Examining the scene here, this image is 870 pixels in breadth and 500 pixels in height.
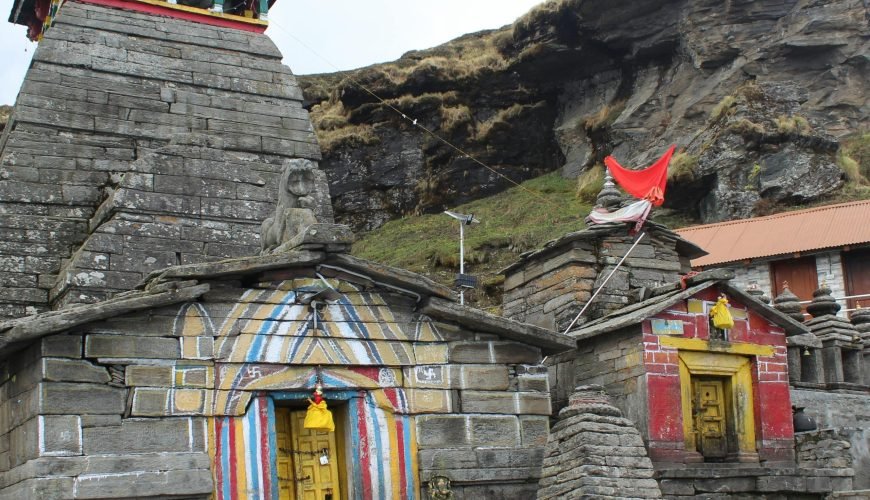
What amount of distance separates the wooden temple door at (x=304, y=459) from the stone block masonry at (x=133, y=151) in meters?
3.32

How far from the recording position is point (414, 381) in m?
12.6

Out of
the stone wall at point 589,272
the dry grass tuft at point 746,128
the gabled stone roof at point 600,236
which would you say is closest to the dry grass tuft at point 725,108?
the dry grass tuft at point 746,128

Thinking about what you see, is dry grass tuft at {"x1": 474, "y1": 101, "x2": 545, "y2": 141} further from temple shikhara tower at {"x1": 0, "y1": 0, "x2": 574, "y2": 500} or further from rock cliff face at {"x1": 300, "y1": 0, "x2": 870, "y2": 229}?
temple shikhara tower at {"x1": 0, "y1": 0, "x2": 574, "y2": 500}

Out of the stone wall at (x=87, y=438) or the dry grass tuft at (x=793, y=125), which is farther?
the dry grass tuft at (x=793, y=125)

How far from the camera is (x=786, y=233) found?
29547mm

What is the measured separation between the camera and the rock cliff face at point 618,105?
1430 inches

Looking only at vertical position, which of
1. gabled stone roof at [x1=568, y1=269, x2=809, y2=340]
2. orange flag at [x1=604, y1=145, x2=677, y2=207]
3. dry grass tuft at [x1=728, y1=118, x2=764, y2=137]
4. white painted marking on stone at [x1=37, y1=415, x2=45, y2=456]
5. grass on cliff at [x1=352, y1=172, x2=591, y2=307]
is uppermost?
dry grass tuft at [x1=728, y1=118, x2=764, y2=137]

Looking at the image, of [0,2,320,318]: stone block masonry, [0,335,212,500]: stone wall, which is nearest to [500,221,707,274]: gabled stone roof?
[0,2,320,318]: stone block masonry

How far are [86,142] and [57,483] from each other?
6.90 meters

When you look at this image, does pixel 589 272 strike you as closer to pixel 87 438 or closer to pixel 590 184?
pixel 87 438

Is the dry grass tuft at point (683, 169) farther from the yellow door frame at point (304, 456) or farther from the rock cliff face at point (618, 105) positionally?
the yellow door frame at point (304, 456)

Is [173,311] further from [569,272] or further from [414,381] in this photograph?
[569,272]

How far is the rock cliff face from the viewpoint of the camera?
36.3 meters

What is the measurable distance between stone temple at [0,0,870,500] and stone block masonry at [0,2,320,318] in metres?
0.04
